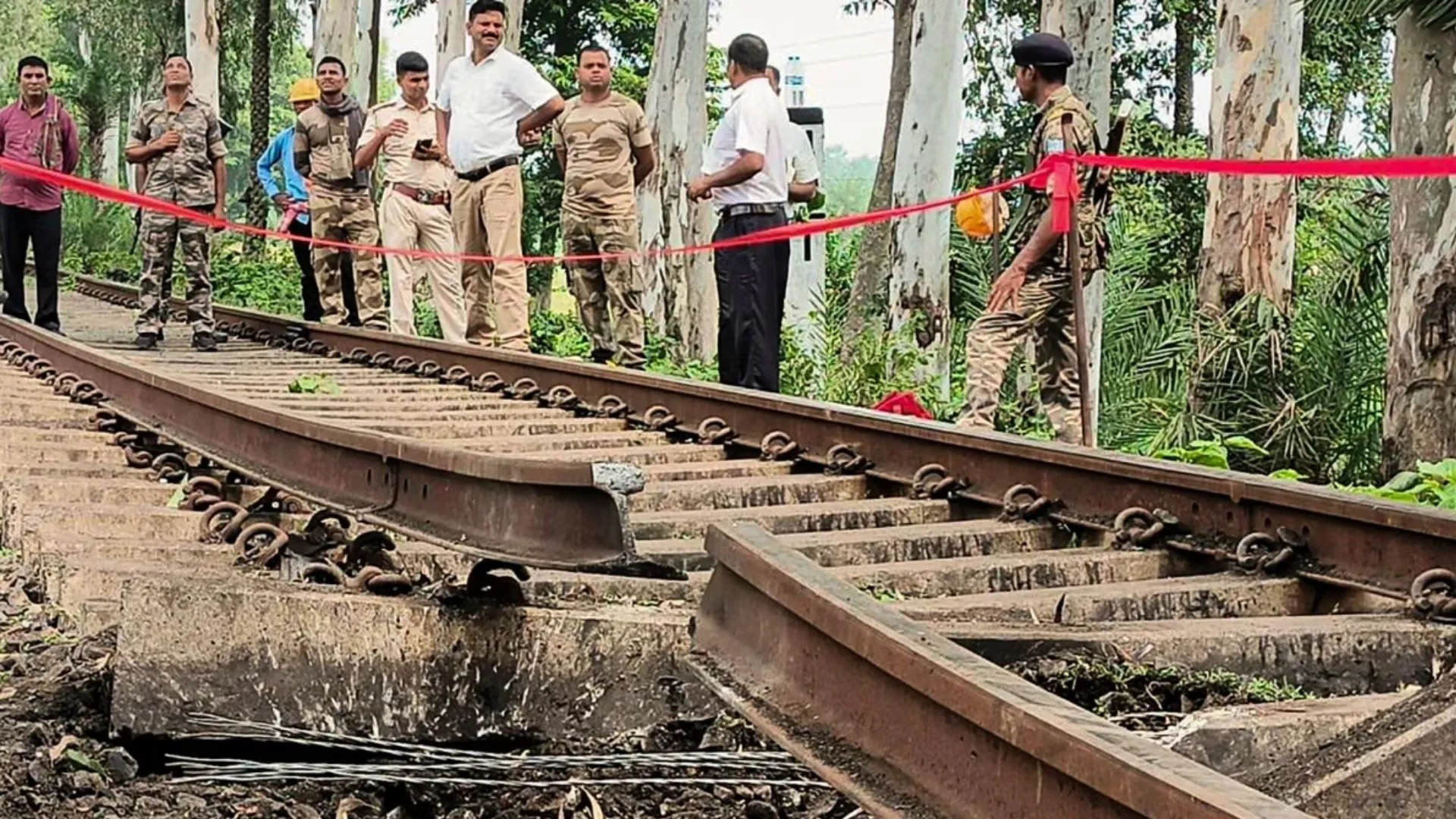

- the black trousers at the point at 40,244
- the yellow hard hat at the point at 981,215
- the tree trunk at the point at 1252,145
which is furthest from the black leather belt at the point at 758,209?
the black trousers at the point at 40,244

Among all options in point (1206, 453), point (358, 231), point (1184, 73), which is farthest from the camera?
point (1184, 73)

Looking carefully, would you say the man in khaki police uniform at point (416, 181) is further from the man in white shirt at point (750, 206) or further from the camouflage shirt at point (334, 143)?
the man in white shirt at point (750, 206)

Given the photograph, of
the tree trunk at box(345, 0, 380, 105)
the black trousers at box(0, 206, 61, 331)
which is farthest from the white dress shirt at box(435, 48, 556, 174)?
the tree trunk at box(345, 0, 380, 105)

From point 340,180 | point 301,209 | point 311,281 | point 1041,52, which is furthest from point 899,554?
point 301,209

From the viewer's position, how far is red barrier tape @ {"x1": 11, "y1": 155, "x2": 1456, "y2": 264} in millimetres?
5149

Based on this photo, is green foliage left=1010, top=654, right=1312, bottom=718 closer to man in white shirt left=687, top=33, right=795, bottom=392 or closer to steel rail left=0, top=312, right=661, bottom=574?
steel rail left=0, top=312, right=661, bottom=574

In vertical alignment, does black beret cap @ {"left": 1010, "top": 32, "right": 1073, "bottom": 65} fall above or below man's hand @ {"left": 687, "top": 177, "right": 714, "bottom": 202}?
above

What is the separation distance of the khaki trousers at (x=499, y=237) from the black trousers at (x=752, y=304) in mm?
1931

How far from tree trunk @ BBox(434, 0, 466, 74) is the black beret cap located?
1388 cm

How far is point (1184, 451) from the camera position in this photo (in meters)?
7.44

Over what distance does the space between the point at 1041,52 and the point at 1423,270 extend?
1.72m

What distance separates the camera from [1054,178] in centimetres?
725

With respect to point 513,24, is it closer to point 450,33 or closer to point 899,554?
point 450,33

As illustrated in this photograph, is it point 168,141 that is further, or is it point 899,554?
point 168,141
